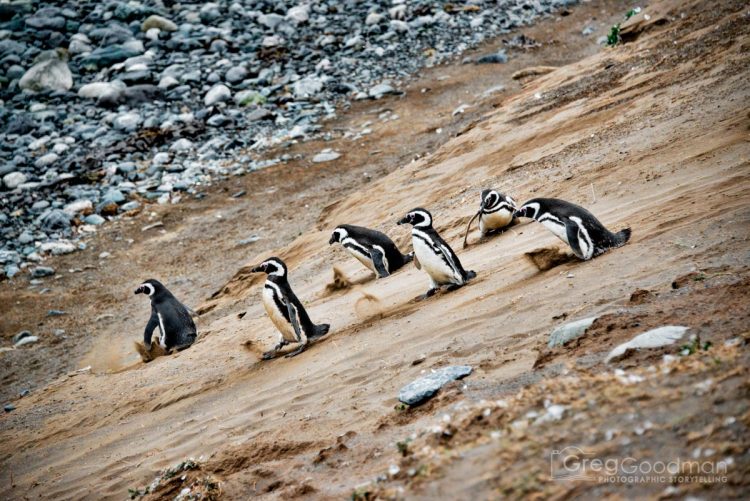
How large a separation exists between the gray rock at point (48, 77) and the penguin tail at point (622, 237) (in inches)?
725

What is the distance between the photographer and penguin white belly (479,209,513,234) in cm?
791

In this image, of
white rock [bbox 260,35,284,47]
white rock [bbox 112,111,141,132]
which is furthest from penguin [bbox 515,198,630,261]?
white rock [bbox 260,35,284,47]

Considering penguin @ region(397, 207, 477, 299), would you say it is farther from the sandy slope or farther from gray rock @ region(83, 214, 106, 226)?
gray rock @ region(83, 214, 106, 226)

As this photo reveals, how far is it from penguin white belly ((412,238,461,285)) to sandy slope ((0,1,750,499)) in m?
0.25

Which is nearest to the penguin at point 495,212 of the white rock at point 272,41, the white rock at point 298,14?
the white rock at point 272,41

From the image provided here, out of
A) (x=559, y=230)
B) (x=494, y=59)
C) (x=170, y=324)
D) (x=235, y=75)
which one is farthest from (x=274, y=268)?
(x=235, y=75)

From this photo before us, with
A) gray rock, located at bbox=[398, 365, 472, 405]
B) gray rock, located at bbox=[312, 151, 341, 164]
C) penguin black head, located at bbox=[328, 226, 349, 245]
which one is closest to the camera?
gray rock, located at bbox=[398, 365, 472, 405]

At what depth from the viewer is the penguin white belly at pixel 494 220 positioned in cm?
791

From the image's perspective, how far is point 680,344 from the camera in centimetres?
362

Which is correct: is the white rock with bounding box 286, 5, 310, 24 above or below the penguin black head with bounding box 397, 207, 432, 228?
above

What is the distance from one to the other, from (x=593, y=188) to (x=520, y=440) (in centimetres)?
532

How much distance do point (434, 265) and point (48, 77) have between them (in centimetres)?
1784

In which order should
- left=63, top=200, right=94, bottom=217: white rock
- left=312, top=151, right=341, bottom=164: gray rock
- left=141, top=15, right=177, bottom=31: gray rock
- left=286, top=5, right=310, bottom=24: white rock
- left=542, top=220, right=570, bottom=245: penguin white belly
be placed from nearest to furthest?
left=542, top=220, right=570, bottom=245: penguin white belly → left=63, top=200, right=94, bottom=217: white rock → left=312, top=151, right=341, bottom=164: gray rock → left=286, top=5, right=310, bottom=24: white rock → left=141, top=15, right=177, bottom=31: gray rock

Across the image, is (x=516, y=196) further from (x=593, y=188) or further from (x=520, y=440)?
(x=520, y=440)
